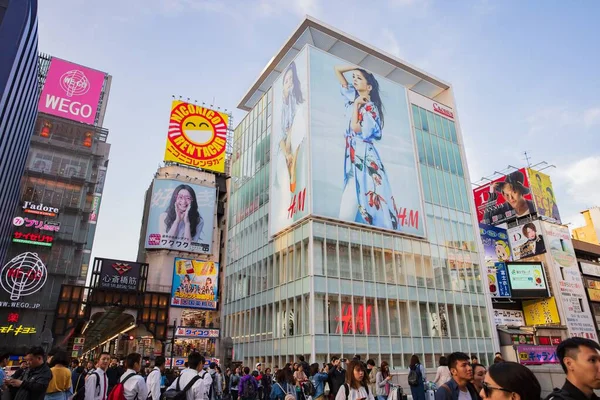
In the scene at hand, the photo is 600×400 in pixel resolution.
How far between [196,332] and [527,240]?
48.5 m

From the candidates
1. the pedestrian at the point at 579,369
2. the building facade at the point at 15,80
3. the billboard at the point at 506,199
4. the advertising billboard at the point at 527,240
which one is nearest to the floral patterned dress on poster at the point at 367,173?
the building facade at the point at 15,80

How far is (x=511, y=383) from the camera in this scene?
2.74 m

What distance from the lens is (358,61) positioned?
44.3 meters

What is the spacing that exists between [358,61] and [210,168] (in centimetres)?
2348

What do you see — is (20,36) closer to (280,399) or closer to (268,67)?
(280,399)

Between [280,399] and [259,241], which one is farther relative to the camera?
[259,241]

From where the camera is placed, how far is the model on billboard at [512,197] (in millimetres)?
58375

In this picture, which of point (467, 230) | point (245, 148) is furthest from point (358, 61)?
point (467, 230)

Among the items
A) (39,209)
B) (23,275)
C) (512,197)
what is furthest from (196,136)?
(512,197)

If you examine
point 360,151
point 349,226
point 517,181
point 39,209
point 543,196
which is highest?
point 517,181

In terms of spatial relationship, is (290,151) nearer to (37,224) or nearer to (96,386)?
(96,386)

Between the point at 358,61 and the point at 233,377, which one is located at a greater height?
the point at 358,61

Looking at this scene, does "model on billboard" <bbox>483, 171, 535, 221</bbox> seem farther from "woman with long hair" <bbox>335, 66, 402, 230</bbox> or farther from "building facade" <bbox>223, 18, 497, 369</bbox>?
"woman with long hair" <bbox>335, 66, 402, 230</bbox>

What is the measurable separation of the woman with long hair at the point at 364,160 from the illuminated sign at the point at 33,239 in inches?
1289
